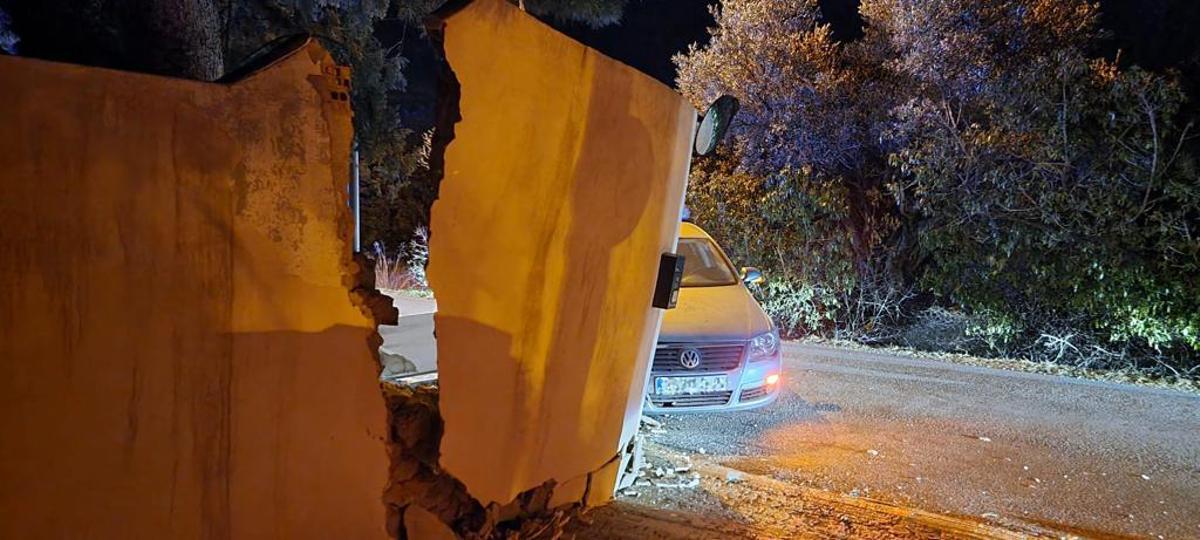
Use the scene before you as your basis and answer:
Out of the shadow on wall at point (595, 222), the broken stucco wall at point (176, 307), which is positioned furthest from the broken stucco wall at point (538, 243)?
the broken stucco wall at point (176, 307)

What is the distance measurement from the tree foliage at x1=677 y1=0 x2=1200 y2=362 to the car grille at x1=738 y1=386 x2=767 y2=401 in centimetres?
569

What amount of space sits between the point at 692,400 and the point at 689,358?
0.33 meters

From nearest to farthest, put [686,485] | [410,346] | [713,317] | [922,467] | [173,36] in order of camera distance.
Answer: [686,485] → [173,36] → [922,467] → [713,317] → [410,346]

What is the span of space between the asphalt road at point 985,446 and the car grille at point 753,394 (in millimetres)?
318

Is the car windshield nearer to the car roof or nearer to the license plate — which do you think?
the car roof

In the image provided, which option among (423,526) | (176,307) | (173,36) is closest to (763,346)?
(423,526)

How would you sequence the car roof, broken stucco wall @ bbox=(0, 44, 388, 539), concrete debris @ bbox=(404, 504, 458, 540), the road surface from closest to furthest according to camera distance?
1. broken stucco wall @ bbox=(0, 44, 388, 539)
2. concrete debris @ bbox=(404, 504, 458, 540)
3. the road surface
4. the car roof

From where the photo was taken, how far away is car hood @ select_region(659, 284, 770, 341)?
5344 mm

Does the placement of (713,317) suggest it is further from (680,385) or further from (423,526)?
(423,526)

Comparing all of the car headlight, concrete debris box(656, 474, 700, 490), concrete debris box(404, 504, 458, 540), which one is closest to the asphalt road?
concrete debris box(656, 474, 700, 490)

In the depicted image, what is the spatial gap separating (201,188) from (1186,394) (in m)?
9.79

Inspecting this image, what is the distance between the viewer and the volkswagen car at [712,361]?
17.2 ft

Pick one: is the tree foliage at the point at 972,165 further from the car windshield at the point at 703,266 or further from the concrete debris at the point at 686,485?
the concrete debris at the point at 686,485

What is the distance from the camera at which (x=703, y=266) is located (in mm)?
6672
